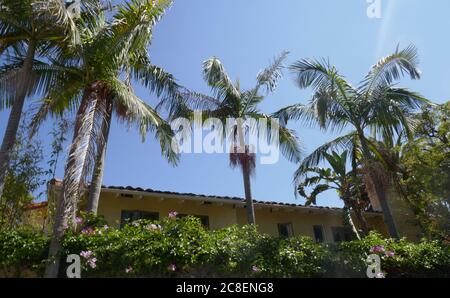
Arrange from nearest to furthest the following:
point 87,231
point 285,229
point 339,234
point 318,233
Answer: point 87,231 < point 285,229 < point 318,233 < point 339,234

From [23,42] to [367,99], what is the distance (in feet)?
36.1

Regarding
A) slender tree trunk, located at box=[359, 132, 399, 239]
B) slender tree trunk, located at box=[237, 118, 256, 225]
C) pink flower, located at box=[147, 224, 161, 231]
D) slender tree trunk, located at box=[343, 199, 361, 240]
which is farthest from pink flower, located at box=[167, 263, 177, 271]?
slender tree trunk, located at box=[343, 199, 361, 240]

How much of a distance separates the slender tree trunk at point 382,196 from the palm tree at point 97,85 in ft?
23.5

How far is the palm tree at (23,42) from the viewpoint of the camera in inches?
313

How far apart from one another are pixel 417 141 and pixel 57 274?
12498mm

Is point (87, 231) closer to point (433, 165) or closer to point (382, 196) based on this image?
point (382, 196)

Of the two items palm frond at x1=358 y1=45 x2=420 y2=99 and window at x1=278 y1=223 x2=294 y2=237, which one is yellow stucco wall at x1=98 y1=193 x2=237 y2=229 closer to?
window at x1=278 y1=223 x2=294 y2=237

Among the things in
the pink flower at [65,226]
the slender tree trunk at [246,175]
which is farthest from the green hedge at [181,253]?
the slender tree trunk at [246,175]

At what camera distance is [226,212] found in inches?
576

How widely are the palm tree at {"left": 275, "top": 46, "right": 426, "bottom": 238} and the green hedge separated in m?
5.44

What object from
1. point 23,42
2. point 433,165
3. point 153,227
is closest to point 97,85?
point 23,42

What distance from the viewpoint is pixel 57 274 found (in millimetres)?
6383

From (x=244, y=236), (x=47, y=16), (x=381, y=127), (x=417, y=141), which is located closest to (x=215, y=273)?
(x=244, y=236)

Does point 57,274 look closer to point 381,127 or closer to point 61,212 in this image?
point 61,212
